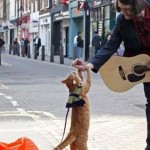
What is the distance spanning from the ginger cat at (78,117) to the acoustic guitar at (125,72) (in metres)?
0.23

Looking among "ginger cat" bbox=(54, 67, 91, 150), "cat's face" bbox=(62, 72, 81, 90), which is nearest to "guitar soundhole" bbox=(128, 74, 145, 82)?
"ginger cat" bbox=(54, 67, 91, 150)

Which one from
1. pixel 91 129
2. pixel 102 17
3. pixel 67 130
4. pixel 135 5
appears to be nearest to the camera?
pixel 135 5

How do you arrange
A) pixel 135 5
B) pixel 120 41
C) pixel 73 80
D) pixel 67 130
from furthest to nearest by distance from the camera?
pixel 67 130 → pixel 120 41 → pixel 73 80 → pixel 135 5

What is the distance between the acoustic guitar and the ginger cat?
23cm

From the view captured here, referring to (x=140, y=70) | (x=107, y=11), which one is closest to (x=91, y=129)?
(x=140, y=70)

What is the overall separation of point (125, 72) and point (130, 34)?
337 mm

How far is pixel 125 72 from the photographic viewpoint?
4262mm

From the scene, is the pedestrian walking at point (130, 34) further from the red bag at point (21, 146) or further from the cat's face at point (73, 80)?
the red bag at point (21, 146)

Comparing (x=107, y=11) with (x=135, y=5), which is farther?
(x=107, y=11)

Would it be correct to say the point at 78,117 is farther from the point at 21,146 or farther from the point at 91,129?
the point at 91,129

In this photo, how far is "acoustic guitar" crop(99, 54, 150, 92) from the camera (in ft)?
13.9

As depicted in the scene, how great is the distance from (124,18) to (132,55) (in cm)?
35

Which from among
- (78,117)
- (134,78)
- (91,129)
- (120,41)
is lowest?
(91,129)

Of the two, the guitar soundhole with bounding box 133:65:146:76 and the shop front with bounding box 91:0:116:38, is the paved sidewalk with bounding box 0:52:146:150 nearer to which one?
the guitar soundhole with bounding box 133:65:146:76
